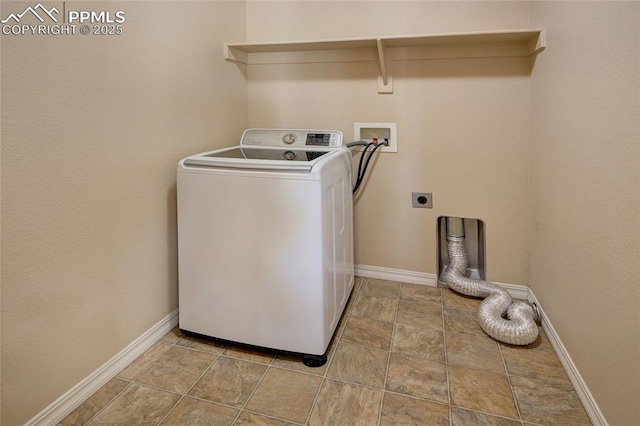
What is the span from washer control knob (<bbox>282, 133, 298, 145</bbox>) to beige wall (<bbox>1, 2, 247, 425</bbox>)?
0.46 m

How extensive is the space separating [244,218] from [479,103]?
1.44m

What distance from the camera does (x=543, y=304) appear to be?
5.79ft

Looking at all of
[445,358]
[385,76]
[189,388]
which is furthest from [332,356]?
[385,76]

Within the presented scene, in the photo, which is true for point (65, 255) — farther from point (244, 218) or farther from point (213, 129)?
point (213, 129)

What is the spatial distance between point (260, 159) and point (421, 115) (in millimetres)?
1019

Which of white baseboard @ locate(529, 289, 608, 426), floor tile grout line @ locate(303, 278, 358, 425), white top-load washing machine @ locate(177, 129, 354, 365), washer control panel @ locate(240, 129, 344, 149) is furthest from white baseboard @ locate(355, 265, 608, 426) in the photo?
washer control panel @ locate(240, 129, 344, 149)

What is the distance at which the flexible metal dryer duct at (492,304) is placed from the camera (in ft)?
5.25

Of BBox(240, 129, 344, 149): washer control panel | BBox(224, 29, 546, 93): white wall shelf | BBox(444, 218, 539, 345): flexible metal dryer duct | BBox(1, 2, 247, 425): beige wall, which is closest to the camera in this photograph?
BBox(1, 2, 247, 425): beige wall

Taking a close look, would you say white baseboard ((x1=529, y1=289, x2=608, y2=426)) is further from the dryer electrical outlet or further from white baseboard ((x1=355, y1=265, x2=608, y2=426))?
the dryer electrical outlet

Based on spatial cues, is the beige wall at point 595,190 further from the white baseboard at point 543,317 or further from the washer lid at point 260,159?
the washer lid at point 260,159

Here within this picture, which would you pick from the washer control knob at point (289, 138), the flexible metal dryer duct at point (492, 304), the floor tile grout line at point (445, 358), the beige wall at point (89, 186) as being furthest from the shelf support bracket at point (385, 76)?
the floor tile grout line at point (445, 358)

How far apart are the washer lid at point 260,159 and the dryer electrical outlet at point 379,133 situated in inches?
18.9

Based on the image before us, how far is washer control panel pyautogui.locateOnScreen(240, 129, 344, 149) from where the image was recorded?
195cm

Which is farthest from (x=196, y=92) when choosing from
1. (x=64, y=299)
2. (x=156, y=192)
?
(x=64, y=299)
